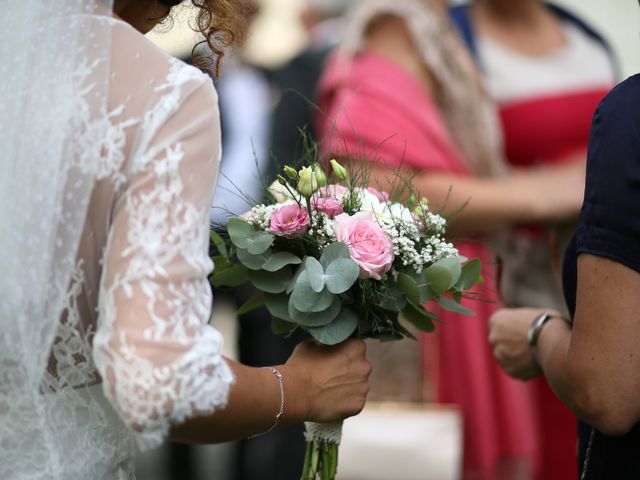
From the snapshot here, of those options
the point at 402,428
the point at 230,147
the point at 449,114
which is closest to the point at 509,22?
the point at 449,114

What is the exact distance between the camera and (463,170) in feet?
12.0

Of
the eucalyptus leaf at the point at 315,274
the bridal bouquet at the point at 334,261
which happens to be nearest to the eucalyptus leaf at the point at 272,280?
the bridal bouquet at the point at 334,261

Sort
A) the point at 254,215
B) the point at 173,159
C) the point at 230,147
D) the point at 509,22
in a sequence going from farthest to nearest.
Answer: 1. the point at 230,147
2. the point at 509,22
3. the point at 254,215
4. the point at 173,159

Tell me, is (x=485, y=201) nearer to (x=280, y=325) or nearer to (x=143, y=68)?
(x=280, y=325)

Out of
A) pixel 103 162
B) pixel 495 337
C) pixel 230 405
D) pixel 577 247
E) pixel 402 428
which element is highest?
pixel 103 162

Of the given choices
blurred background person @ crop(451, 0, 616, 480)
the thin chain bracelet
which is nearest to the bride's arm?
the thin chain bracelet

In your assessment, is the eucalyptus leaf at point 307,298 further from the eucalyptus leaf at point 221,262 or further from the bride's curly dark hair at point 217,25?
the bride's curly dark hair at point 217,25

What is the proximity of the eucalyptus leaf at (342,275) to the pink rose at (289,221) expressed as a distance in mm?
110

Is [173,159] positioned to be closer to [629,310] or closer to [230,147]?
[629,310]

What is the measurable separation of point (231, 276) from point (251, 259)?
0.12m

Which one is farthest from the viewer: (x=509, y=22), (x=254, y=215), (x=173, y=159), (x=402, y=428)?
(x=509, y=22)

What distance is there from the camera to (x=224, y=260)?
7.43 feet

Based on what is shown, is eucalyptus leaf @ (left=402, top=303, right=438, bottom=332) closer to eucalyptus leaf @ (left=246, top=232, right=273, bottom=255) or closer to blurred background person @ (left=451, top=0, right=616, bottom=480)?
eucalyptus leaf @ (left=246, top=232, right=273, bottom=255)

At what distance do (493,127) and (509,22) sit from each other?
1.73 ft
